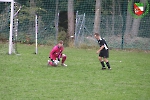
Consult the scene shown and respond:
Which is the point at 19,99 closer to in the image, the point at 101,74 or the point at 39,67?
the point at 101,74

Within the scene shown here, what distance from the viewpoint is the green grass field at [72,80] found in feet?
33.9

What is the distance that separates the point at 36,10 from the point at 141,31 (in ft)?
27.8

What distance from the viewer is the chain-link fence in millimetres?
26000

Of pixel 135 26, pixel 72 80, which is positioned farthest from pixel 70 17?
pixel 72 80

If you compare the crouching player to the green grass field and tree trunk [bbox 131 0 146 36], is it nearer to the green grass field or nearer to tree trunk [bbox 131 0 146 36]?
the green grass field

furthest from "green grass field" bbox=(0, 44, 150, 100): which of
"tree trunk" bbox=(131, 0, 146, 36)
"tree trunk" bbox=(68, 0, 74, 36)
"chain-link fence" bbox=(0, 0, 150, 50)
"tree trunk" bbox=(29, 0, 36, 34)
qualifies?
"tree trunk" bbox=(68, 0, 74, 36)

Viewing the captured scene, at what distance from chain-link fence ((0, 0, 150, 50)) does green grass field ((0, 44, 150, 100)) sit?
8.01 m

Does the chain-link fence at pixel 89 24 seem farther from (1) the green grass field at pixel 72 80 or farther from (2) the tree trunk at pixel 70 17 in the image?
(1) the green grass field at pixel 72 80

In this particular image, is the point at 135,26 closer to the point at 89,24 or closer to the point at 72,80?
the point at 89,24

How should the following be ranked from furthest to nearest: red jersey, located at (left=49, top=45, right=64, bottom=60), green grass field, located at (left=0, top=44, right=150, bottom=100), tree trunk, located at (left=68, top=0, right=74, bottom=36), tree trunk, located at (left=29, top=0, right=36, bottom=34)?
tree trunk, located at (left=68, top=0, right=74, bottom=36)
tree trunk, located at (left=29, top=0, right=36, bottom=34)
red jersey, located at (left=49, top=45, right=64, bottom=60)
green grass field, located at (left=0, top=44, right=150, bottom=100)

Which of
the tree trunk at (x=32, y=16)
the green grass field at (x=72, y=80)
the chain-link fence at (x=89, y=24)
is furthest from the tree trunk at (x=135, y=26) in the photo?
the green grass field at (x=72, y=80)

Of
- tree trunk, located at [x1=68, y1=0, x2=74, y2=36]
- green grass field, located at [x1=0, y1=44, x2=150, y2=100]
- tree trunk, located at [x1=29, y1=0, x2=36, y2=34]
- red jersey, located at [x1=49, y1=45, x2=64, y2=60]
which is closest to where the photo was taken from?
green grass field, located at [x1=0, y1=44, x2=150, y2=100]

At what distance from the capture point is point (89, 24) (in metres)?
27.1

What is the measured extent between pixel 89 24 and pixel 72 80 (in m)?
14.7
